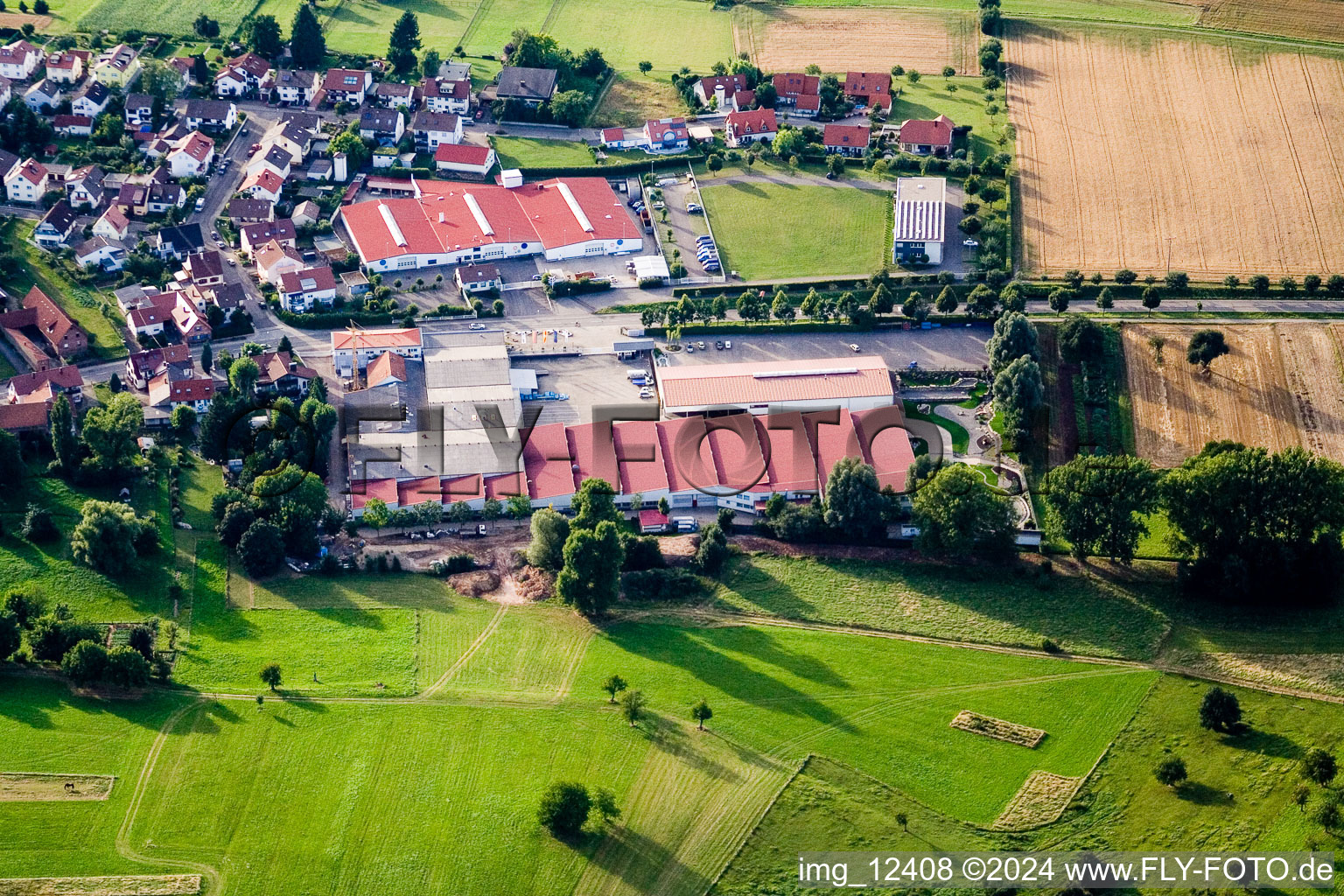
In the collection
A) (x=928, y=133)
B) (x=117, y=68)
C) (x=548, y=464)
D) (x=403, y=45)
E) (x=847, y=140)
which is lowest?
(x=548, y=464)

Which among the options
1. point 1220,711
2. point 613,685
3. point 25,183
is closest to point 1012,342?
point 1220,711

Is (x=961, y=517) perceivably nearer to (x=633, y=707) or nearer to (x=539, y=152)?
(x=633, y=707)

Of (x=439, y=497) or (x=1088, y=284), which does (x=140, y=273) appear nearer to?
(x=439, y=497)

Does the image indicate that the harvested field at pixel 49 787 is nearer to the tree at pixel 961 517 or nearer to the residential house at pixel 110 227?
the tree at pixel 961 517

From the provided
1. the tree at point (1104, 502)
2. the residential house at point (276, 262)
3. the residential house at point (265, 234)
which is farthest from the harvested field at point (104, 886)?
the residential house at point (265, 234)

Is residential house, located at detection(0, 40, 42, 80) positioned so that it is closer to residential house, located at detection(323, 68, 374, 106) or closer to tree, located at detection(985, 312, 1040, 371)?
residential house, located at detection(323, 68, 374, 106)

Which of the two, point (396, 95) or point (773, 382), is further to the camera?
point (396, 95)

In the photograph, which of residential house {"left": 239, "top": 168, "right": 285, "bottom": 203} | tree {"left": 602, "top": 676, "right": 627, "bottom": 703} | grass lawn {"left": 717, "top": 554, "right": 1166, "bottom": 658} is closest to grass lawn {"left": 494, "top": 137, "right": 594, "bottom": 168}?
residential house {"left": 239, "top": 168, "right": 285, "bottom": 203}
